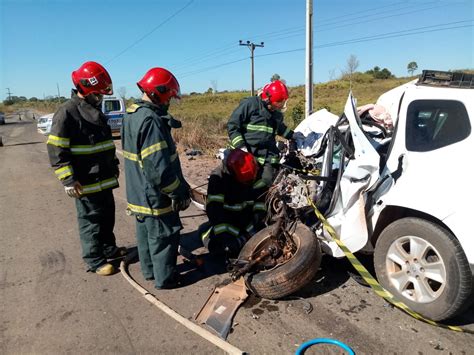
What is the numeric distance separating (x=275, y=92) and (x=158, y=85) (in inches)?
87.3

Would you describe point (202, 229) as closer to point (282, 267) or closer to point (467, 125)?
point (282, 267)

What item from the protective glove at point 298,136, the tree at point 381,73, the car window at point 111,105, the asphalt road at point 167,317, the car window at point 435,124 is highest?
the tree at point 381,73

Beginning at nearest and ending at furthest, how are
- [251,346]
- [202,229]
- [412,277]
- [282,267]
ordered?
[251,346] → [412,277] → [282,267] → [202,229]

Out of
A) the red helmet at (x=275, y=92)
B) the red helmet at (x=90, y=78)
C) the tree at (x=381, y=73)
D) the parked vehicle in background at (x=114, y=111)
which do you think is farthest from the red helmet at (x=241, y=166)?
the tree at (x=381, y=73)

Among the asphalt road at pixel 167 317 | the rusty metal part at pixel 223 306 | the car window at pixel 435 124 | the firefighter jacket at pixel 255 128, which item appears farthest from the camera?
the firefighter jacket at pixel 255 128

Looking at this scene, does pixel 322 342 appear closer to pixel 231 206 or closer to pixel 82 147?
pixel 231 206

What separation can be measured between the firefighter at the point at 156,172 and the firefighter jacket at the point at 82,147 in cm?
57

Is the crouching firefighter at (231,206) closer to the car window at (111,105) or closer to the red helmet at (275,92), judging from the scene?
the red helmet at (275,92)

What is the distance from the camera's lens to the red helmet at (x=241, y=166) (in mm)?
4188

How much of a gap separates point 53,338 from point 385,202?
9.26ft

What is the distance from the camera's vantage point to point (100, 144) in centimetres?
402

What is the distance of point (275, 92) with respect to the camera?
5.27 m

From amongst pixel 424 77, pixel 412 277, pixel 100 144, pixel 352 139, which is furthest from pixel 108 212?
pixel 424 77

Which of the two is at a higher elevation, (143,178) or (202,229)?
(143,178)
